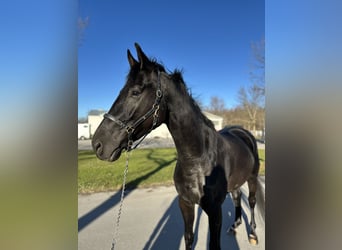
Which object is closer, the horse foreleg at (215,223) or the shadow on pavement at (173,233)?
the horse foreleg at (215,223)

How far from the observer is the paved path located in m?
3.68

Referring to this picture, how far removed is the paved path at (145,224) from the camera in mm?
3676

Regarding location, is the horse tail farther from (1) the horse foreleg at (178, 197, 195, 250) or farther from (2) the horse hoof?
(1) the horse foreleg at (178, 197, 195, 250)

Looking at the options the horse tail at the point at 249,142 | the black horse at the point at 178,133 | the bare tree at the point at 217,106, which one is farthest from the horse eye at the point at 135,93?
the bare tree at the point at 217,106

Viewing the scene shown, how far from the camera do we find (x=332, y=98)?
82 cm

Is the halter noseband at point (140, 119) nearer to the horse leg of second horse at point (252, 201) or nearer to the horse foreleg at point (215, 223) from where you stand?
the horse foreleg at point (215, 223)

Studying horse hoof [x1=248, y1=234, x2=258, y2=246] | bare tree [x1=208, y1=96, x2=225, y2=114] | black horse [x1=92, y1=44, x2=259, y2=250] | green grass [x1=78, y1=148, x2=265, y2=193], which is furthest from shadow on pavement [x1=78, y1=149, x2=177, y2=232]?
bare tree [x1=208, y1=96, x2=225, y2=114]

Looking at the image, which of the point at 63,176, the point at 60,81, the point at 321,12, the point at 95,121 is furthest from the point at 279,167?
the point at 95,121

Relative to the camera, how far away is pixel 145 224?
442cm

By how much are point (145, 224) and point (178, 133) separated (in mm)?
2895

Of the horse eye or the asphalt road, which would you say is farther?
the asphalt road

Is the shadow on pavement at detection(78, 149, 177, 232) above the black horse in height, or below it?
below

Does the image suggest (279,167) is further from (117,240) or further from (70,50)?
(117,240)

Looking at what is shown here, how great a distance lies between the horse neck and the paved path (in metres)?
2.05
